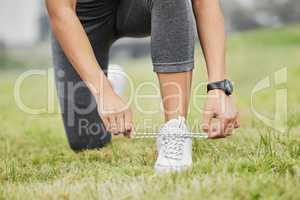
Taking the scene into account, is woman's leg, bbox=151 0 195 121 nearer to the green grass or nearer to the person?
the person

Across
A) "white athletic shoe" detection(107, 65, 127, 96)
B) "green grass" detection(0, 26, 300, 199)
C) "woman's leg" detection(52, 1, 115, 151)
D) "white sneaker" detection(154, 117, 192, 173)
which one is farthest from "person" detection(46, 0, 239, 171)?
"white athletic shoe" detection(107, 65, 127, 96)

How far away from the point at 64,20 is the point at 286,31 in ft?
29.3

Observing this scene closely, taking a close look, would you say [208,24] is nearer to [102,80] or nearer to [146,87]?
[102,80]

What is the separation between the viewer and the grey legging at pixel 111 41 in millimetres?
1740

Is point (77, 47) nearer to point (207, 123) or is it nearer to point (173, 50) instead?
point (173, 50)

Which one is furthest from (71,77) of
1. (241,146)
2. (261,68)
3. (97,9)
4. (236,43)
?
(236,43)

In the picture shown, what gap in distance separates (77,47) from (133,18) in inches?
19.7

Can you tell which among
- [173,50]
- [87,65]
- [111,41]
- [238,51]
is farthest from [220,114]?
[238,51]

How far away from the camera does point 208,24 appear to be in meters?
1.79

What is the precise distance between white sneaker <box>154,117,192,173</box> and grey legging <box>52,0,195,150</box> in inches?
6.5

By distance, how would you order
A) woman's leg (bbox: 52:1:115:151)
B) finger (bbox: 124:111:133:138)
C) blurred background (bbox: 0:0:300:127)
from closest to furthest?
finger (bbox: 124:111:133:138)
woman's leg (bbox: 52:1:115:151)
blurred background (bbox: 0:0:300:127)

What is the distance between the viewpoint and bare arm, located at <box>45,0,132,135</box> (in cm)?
154

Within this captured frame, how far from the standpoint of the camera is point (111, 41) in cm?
238

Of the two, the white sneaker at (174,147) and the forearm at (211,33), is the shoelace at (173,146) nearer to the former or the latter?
the white sneaker at (174,147)
